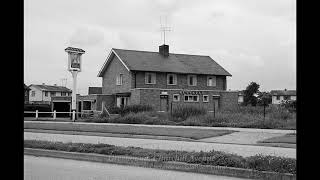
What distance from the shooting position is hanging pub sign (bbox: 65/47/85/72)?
4144 cm

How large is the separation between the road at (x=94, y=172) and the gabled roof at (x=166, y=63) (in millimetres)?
38366

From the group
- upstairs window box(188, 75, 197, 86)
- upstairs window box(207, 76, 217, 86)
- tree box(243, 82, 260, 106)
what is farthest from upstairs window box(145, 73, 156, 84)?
tree box(243, 82, 260, 106)

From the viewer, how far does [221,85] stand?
55781 millimetres

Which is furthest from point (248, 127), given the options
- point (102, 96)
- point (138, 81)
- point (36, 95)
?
point (36, 95)

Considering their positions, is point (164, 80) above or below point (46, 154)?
above

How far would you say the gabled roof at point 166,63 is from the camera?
51156mm

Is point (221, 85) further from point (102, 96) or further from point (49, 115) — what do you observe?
point (49, 115)

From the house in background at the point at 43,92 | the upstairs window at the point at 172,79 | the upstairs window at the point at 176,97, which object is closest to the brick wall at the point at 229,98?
the upstairs window at the point at 172,79

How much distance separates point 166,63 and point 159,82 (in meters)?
3.19

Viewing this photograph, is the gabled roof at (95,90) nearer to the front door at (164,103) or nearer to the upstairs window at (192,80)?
the upstairs window at (192,80)

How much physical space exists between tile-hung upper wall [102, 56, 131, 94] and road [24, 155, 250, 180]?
39.2 meters

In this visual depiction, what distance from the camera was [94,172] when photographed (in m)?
9.83

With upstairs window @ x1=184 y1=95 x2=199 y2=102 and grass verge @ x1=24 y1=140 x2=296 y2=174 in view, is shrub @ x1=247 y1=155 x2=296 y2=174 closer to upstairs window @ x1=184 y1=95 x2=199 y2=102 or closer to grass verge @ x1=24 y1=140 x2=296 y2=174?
grass verge @ x1=24 y1=140 x2=296 y2=174
